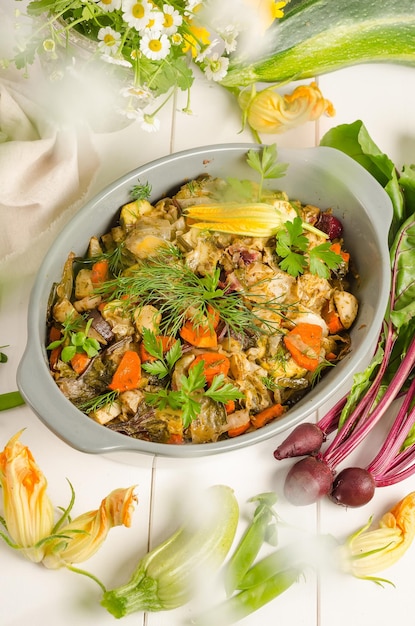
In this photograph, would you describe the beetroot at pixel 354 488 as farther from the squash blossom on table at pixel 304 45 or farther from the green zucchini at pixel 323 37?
the green zucchini at pixel 323 37

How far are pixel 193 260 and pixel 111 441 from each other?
511 millimetres

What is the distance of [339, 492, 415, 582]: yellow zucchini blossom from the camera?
1945 mm

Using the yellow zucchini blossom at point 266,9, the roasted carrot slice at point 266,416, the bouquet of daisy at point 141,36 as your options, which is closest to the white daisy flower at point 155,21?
the bouquet of daisy at point 141,36

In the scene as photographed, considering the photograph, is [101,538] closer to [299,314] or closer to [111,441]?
[111,441]

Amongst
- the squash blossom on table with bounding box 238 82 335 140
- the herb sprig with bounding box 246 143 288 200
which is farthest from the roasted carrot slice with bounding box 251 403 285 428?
the squash blossom on table with bounding box 238 82 335 140

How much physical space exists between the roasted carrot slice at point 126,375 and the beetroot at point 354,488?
56 cm

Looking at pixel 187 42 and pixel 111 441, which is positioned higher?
pixel 187 42

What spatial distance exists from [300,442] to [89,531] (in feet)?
1.77

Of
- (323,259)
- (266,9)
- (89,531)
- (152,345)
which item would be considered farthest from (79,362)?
(266,9)

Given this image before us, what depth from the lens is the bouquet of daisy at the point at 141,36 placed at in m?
1.84

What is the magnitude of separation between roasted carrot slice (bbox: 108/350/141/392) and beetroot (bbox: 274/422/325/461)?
0.40m

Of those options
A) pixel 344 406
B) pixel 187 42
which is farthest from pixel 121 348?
pixel 187 42

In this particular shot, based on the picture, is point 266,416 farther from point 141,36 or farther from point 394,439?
point 141,36

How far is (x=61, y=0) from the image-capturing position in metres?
1.80
